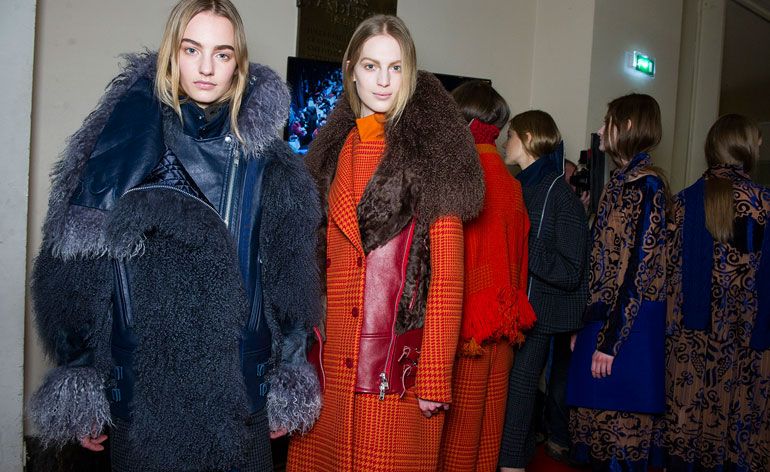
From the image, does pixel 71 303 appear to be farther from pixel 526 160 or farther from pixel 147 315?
pixel 526 160

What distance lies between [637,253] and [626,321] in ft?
0.94

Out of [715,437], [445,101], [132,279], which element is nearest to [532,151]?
[445,101]

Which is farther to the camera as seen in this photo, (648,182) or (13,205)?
(648,182)

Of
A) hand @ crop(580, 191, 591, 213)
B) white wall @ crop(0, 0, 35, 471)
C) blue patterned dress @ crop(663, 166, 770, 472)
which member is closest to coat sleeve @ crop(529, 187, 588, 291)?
blue patterned dress @ crop(663, 166, 770, 472)

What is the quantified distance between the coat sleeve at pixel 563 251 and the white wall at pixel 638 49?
1.77 meters

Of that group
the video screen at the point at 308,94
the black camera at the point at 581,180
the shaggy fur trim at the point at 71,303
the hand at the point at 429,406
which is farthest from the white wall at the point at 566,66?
the shaggy fur trim at the point at 71,303

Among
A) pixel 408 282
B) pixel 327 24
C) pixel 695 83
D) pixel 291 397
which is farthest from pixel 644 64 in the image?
pixel 291 397

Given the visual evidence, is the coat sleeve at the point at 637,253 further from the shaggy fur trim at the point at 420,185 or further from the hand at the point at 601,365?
the shaggy fur trim at the point at 420,185

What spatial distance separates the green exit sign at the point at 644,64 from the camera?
4693 mm

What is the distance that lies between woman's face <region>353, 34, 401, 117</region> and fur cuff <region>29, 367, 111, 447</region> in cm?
103

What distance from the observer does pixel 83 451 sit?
159cm

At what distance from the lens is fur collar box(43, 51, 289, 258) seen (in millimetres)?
1415

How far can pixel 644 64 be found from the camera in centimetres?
477

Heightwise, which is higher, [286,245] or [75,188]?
[75,188]
